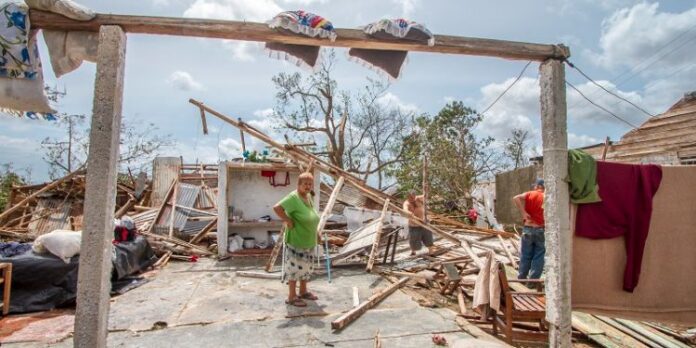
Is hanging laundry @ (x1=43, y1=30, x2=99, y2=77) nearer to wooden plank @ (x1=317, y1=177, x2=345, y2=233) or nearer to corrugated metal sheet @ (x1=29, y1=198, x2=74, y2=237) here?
wooden plank @ (x1=317, y1=177, x2=345, y2=233)

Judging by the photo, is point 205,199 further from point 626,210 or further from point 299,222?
point 626,210

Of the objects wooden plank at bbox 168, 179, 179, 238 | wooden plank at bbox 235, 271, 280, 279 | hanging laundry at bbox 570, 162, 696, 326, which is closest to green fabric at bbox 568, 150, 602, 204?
hanging laundry at bbox 570, 162, 696, 326

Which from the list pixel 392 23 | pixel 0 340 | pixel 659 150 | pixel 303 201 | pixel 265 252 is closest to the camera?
pixel 392 23

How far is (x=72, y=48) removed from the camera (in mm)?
3732

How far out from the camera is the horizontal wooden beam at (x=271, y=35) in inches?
146

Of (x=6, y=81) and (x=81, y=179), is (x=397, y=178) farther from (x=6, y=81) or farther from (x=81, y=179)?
(x=6, y=81)

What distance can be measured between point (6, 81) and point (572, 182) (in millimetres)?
6044

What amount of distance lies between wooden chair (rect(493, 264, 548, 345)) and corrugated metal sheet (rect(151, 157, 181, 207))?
45.0ft

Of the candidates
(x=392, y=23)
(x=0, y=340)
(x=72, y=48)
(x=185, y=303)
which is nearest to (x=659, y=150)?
(x=392, y=23)

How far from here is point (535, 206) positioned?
6422 millimetres

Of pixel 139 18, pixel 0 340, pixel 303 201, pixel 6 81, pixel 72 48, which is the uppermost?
pixel 139 18

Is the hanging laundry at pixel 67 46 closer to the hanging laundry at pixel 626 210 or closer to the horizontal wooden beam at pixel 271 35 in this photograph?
the horizontal wooden beam at pixel 271 35

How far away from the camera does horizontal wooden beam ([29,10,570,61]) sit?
3.71 m

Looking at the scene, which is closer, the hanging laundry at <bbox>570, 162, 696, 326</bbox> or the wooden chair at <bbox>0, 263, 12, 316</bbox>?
the hanging laundry at <bbox>570, 162, 696, 326</bbox>
